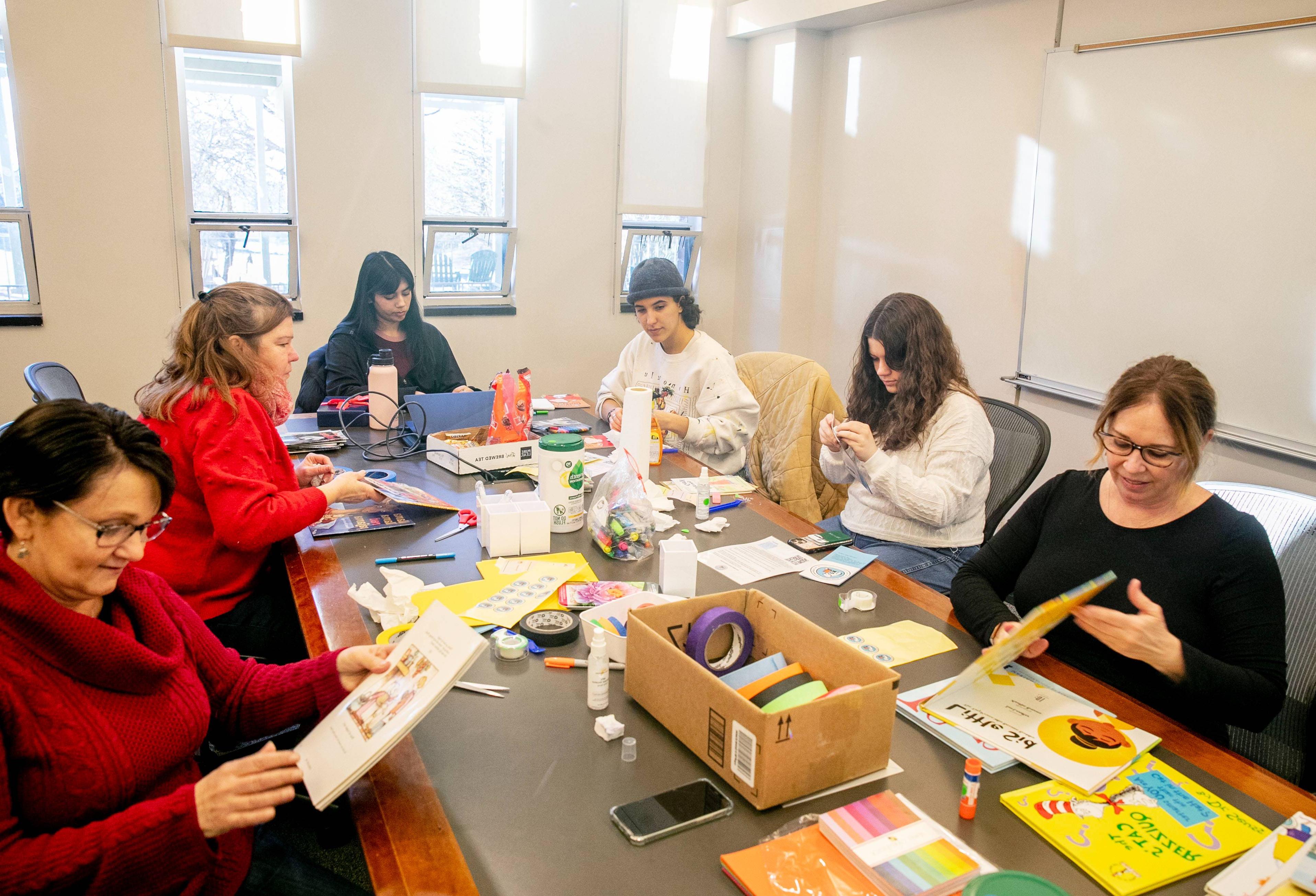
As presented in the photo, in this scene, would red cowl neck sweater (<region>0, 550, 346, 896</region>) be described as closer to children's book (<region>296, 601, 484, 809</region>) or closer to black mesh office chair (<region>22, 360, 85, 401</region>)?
children's book (<region>296, 601, 484, 809</region>)

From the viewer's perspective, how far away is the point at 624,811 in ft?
3.73

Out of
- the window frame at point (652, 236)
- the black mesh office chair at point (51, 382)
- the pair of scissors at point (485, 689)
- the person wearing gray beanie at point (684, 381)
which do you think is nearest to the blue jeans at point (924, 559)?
the person wearing gray beanie at point (684, 381)

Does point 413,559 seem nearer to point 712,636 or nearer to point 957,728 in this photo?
point 712,636

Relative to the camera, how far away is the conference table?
3.44 ft

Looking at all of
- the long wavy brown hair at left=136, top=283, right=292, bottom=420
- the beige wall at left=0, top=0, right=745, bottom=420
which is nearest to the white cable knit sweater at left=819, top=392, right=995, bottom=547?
the long wavy brown hair at left=136, top=283, right=292, bottom=420

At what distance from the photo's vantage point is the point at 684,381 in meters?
3.28

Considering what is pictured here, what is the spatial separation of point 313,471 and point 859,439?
1416 mm

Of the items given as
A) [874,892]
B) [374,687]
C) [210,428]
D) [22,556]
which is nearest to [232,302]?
[210,428]

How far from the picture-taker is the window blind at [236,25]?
13.7 feet

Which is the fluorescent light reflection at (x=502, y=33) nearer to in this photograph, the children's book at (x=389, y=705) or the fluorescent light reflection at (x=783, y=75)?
the fluorescent light reflection at (x=783, y=75)

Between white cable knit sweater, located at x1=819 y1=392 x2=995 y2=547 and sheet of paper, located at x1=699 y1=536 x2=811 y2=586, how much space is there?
0.41 metres

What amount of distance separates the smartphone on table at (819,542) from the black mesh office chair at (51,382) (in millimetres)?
1901

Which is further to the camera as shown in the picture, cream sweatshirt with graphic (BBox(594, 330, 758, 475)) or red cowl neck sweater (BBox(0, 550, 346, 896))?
cream sweatshirt with graphic (BBox(594, 330, 758, 475))

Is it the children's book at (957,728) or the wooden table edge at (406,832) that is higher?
the children's book at (957,728)
